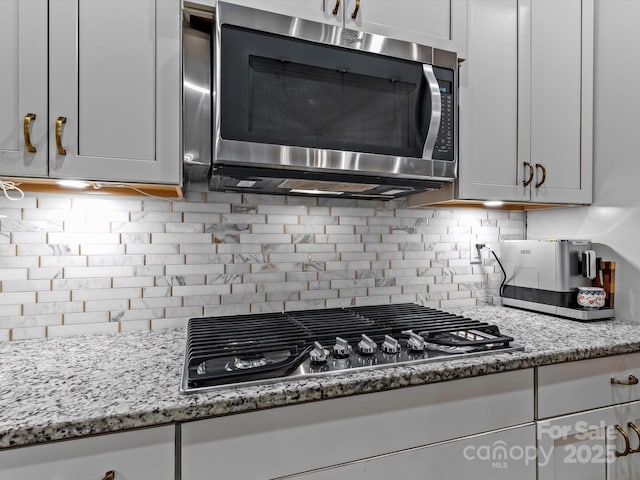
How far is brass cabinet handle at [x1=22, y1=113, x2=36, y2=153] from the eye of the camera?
3.33 ft

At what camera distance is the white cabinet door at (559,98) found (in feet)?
5.44

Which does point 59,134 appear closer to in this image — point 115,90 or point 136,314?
Result: point 115,90

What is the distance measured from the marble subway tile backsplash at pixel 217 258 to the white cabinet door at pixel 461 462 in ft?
2.50

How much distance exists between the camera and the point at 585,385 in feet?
4.17

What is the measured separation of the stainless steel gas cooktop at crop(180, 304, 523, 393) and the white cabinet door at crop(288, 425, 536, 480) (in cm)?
24

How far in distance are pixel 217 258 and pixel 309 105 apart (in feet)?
2.29

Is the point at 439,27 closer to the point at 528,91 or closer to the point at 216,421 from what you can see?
the point at 528,91

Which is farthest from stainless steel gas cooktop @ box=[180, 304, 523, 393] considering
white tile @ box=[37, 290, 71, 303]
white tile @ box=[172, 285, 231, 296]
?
white tile @ box=[37, 290, 71, 303]

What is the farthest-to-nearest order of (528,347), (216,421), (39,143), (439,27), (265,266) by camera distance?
(265,266)
(439,27)
(528,347)
(39,143)
(216,421)

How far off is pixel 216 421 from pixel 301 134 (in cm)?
86

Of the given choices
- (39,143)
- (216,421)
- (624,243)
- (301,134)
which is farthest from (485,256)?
(39,143)

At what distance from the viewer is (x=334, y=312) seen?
1.63m

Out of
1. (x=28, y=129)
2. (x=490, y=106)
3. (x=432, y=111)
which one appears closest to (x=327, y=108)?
(x=432, y=111)

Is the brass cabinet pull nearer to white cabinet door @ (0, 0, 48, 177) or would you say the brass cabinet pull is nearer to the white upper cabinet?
the white upper cabinet
